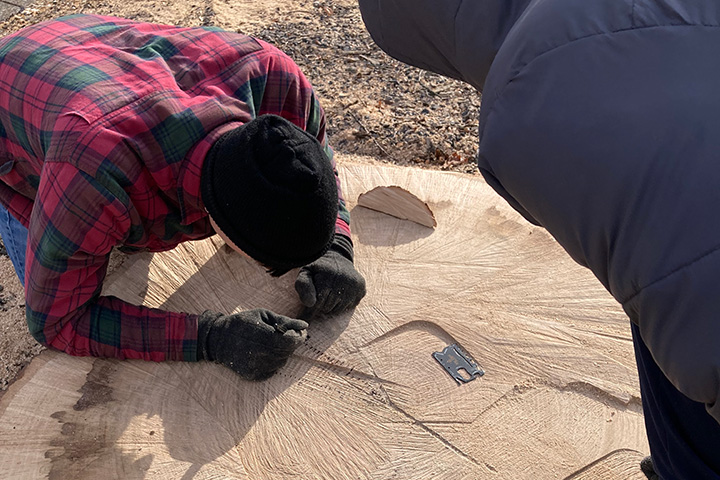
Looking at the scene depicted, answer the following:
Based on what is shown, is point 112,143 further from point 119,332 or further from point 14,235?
point 14,235

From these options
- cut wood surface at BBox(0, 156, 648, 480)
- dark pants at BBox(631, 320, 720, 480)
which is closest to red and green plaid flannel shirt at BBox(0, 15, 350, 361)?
cut wood surface at BBox(0, 156, 648, 480)

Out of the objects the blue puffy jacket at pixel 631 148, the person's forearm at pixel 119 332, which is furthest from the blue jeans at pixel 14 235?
the blue puffy jacket at pixel 631 148

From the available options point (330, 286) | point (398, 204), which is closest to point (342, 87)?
point (398, 204)

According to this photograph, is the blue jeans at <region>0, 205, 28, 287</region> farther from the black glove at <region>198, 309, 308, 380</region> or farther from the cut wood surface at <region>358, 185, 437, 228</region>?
the cut wood surface at <region>358, 185, 437, 228</region>

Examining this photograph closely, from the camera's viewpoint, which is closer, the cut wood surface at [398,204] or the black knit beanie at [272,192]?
the black knit beanie at [272,192]

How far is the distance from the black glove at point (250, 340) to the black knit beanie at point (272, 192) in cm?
23

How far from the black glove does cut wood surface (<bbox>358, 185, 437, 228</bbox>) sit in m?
0.49

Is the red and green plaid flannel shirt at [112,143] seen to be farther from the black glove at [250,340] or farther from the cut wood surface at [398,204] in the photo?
the cut wood surface at [398,204]

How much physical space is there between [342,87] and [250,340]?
5.92 feet

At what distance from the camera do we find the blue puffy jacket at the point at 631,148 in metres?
0.67

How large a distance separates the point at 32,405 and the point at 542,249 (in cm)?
133

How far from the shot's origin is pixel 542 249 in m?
1.77

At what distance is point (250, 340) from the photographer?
146cm

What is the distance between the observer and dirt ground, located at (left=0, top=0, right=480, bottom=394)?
8.39 feet
